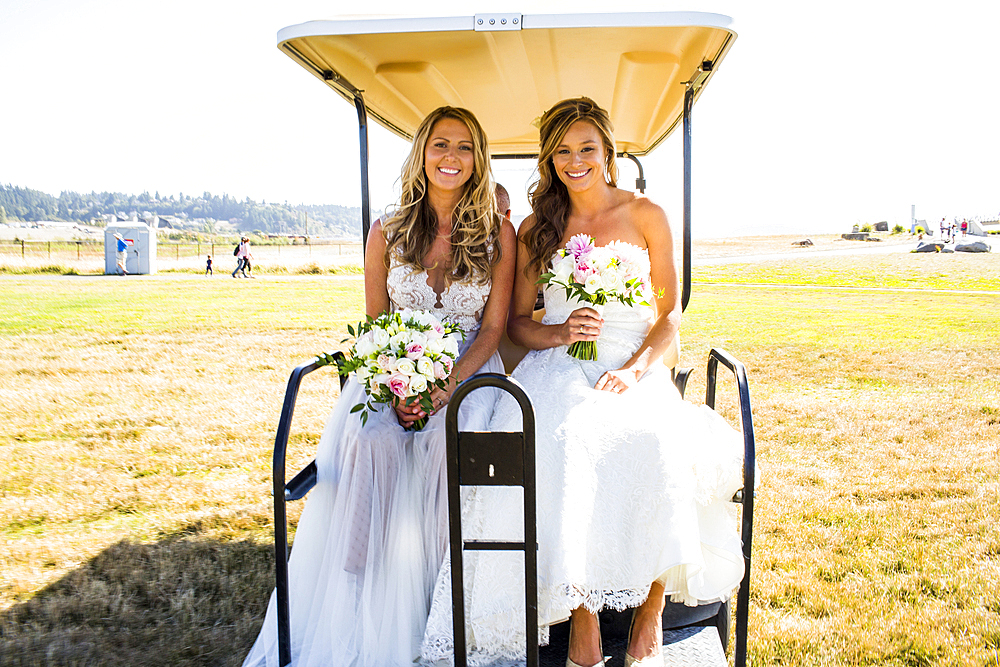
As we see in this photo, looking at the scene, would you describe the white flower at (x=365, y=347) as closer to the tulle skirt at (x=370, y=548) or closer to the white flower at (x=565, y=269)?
the tulle skirt at (x=370, y=548)

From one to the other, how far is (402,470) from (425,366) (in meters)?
0.46

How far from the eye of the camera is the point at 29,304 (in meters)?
16.2

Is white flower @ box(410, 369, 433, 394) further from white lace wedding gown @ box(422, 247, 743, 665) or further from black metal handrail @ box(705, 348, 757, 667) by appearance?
black metal handrail @ box(705, 348, 757, 667)

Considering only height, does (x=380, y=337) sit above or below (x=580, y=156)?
below

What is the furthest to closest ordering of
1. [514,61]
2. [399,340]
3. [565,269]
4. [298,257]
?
[298,257] < [514,61] < [565,269] < [399,340]

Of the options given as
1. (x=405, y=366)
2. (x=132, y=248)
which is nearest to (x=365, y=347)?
(x=405, y=366)

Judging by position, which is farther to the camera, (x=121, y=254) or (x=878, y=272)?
(x=121, y=254)

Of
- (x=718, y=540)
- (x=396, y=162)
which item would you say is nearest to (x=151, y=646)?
(x=718, y=540)

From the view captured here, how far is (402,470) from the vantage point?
8.64 feet

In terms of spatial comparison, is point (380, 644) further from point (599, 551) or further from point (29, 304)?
point (29, 304)

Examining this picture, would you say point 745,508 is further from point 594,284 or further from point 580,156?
point 580,156

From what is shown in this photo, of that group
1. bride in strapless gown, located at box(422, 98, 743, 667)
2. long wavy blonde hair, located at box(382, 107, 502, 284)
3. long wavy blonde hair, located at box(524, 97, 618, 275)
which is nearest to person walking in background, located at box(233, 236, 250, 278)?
long wavy blonde hair, located at box(382, 107, 502, 284)

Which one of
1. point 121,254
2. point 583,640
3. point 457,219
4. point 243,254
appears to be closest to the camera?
point 583,640

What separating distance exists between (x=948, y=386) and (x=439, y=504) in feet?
25.1
